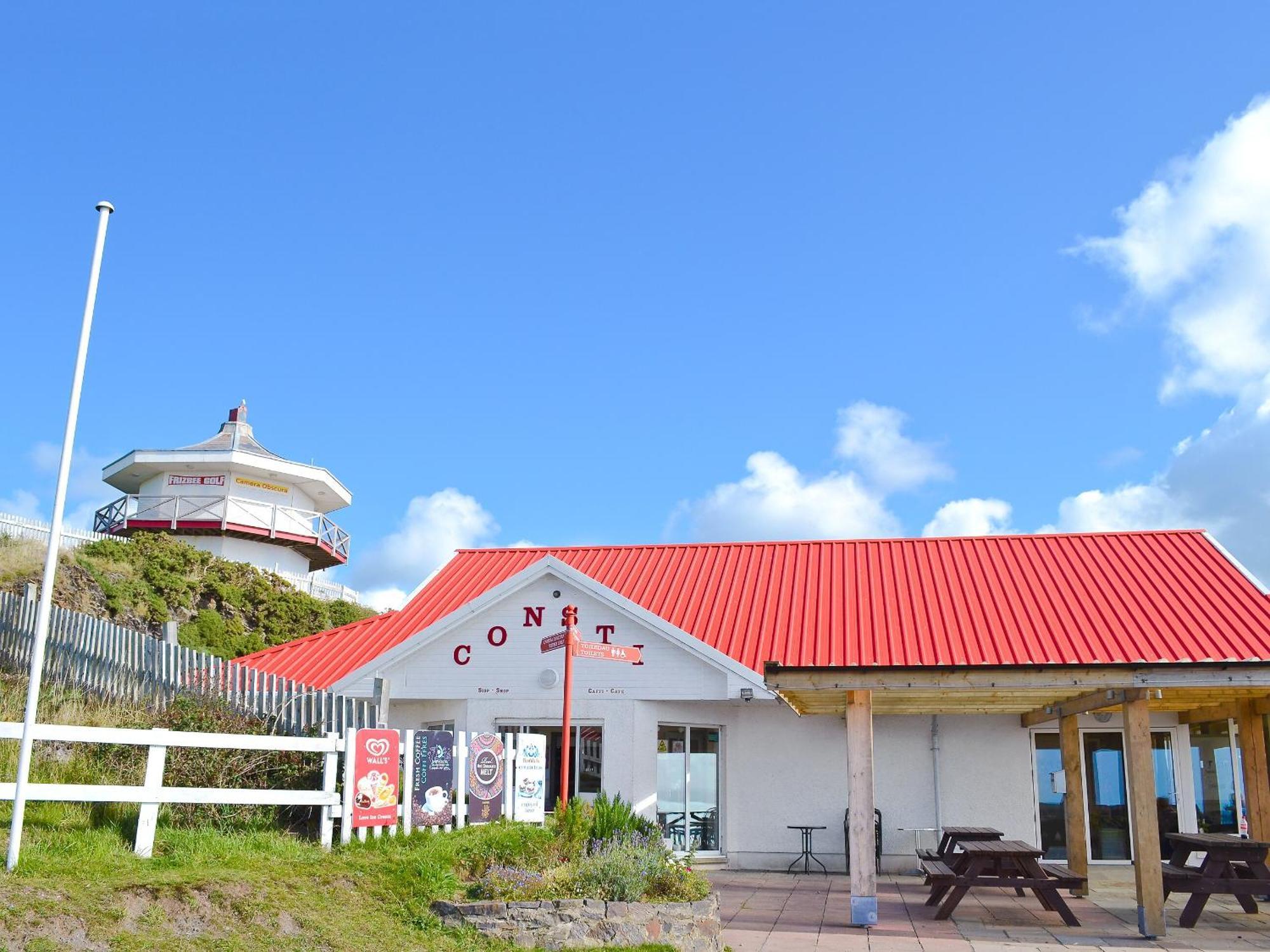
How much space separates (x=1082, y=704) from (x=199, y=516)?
34925mm

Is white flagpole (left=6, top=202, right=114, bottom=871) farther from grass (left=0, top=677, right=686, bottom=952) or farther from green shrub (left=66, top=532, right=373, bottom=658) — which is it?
green shrub (left=66, top=532, right=373, bottom=658)

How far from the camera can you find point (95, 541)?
34.9 meters

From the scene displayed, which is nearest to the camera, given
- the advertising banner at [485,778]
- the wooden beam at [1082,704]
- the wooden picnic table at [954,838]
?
the wooden beam at [1082,704]

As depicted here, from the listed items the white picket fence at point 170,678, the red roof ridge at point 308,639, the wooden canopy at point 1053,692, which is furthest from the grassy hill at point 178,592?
the wooden canopy at point 1053,692

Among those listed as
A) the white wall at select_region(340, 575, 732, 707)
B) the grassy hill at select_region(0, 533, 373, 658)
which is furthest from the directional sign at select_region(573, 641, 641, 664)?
the grassy hill at select_region(0, 533, 373, 658)

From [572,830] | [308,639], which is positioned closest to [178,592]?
[308,639]

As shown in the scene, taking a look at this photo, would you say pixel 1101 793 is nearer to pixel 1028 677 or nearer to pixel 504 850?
pixel 1028 677

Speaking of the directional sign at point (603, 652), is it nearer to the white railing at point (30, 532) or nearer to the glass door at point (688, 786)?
the glass door at point (688, 786)

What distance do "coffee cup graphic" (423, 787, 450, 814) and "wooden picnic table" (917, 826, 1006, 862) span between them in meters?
6.40

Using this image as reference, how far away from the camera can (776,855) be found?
59.8ft

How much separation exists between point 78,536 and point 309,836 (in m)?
28.9

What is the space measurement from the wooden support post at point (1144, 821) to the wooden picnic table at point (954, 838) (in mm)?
3097

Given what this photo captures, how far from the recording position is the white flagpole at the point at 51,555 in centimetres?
862

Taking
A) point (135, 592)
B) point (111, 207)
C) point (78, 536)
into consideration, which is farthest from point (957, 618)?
point (78, 536)
